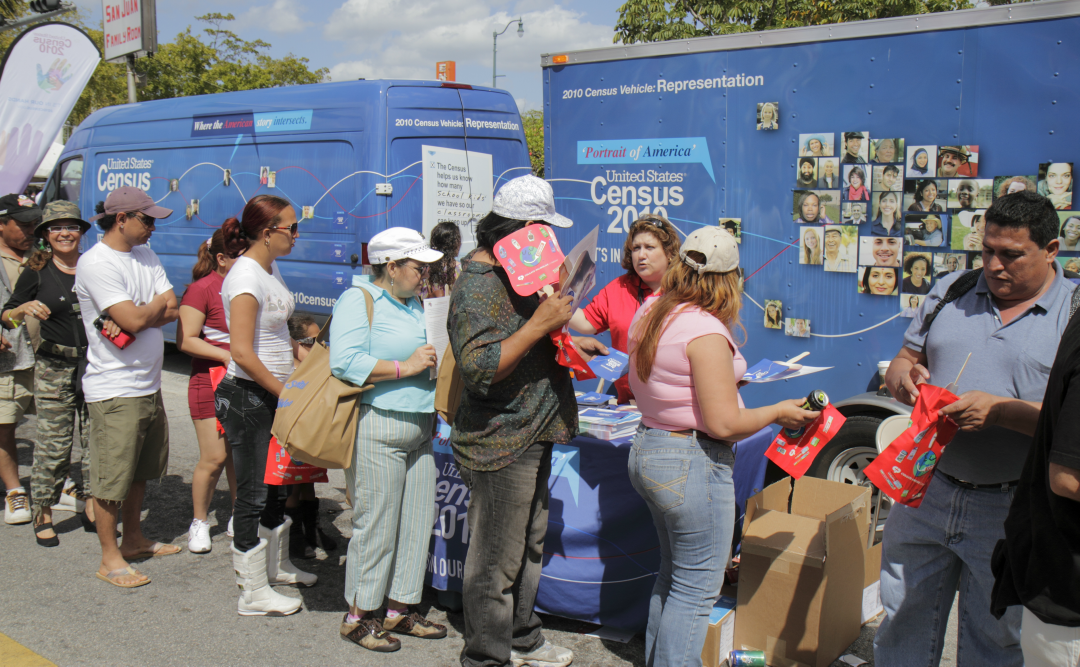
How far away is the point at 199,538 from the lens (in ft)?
14.1

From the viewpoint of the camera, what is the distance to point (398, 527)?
3320 mm

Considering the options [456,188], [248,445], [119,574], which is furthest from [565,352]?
[456,188]

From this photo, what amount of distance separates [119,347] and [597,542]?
2488 mm

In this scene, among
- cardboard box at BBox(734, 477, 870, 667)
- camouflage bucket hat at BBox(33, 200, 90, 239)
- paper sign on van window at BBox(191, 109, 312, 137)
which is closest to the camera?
cardboard box at BBox(734, 477, 870, 667)

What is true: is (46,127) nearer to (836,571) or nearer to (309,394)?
(309,394)

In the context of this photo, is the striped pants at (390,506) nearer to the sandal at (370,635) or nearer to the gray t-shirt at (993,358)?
Answer: the sandal at (370,635)

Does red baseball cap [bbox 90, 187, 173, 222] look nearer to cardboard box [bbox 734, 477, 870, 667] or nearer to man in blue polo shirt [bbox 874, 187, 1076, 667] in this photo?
cardboard box [bbox 734, 477, 870, 667]

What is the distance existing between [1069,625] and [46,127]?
369 inches

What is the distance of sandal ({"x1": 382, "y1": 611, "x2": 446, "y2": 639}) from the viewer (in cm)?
335

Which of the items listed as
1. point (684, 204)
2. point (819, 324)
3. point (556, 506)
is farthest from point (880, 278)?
point (556, 506)

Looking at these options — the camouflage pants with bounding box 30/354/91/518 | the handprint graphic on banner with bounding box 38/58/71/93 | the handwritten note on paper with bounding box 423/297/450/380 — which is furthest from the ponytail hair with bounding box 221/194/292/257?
the handprint graphic on banner with bounding box 38/58/71/93

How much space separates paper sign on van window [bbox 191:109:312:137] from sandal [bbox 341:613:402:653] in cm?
529

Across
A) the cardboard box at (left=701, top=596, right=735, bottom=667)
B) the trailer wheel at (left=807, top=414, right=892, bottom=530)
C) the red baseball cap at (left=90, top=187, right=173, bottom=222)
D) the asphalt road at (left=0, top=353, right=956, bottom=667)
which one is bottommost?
the asphalt road at (left=0, top=353, right=956, bottom=667)

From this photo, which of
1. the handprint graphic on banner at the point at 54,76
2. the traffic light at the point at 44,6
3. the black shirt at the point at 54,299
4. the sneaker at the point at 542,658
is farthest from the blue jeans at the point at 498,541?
the traffic light at the point at 44,6
